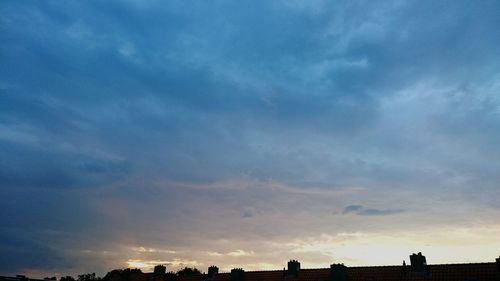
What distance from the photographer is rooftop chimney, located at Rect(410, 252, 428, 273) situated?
48.5m

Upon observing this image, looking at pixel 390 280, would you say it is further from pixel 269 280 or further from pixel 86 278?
pixel 86 278

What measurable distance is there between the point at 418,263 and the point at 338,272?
9.73 metres

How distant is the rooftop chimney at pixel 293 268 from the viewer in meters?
58.1

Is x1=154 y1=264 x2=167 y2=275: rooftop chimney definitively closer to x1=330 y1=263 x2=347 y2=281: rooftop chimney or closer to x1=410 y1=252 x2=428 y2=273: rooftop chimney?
x1=330 y1=263 x2=347 y2=281: rooftop chimney

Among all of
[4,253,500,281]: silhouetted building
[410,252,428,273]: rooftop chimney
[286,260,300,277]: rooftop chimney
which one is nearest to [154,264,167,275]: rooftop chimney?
[4,253,500,281]: silhouetted building

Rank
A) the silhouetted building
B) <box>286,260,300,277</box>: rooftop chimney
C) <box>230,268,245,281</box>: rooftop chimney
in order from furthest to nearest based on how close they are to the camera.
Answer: <box>230,268,245,281</box>: rooftop chimney < <box>286,260,300,277</box>: rooftop chimney < the silhouetted building

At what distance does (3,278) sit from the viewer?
8500cm

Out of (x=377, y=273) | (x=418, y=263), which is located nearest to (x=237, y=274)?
(x=377, y=273)

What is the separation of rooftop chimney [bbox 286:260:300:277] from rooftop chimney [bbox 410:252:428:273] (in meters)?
15.7

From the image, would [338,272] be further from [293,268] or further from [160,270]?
[160,270]

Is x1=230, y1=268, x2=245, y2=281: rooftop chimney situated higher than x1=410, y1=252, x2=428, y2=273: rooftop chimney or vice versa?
x1=410, y1=252, x2=428, y2=273: rooftop chimney

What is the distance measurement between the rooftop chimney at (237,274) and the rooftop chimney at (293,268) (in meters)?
7.64

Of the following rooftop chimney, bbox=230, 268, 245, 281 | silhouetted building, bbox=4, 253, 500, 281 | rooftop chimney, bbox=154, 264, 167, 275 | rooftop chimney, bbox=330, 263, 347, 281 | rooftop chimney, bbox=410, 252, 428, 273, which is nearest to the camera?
silhouetted building, bbox=4, 253, 500, 281

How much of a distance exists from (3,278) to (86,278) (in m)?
38.3
